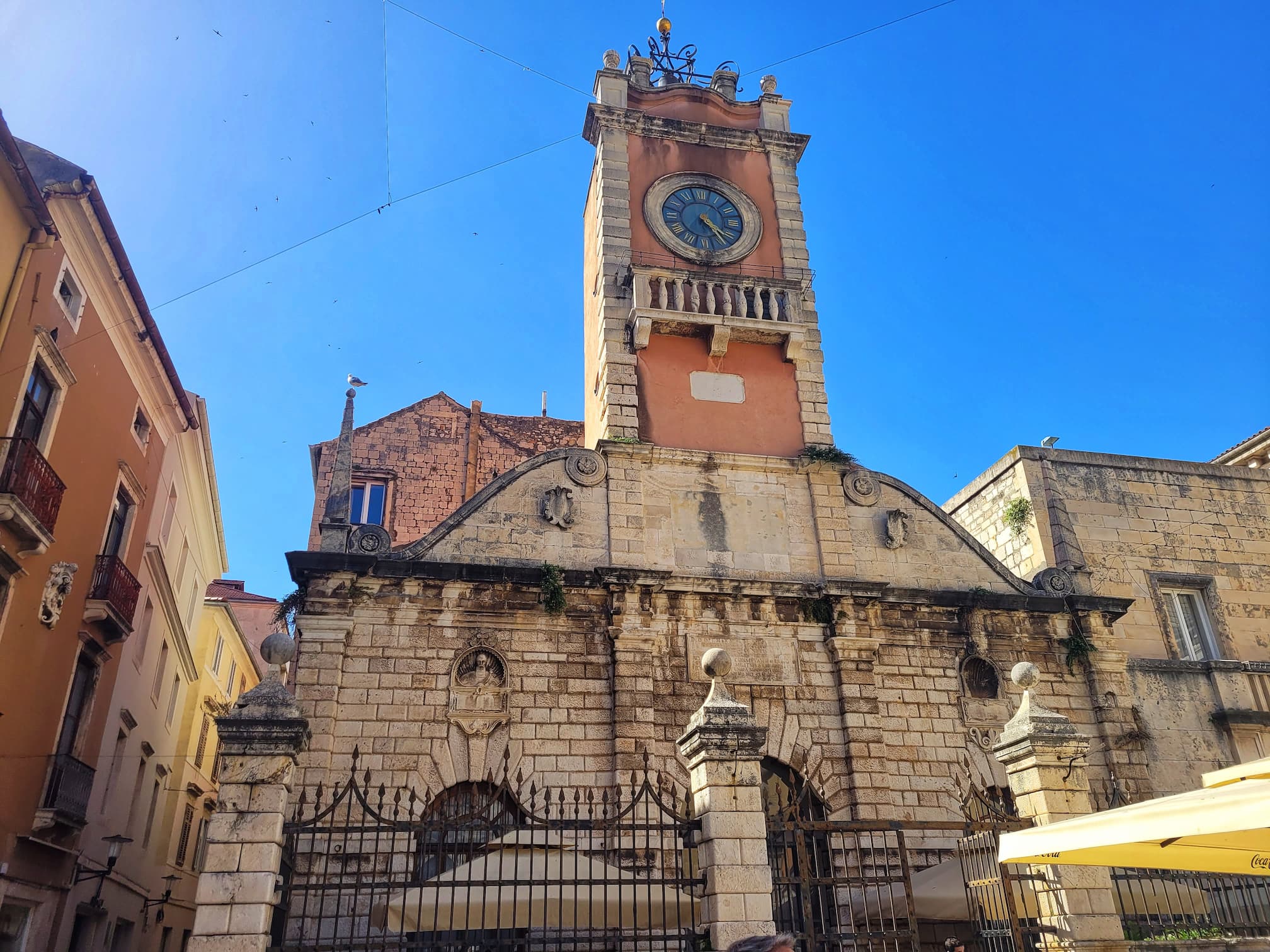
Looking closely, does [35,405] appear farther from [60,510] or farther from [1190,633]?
[1190,633]

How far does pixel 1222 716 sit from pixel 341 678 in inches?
531

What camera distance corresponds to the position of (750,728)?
8.19 m

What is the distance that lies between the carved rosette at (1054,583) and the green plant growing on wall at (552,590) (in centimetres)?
747

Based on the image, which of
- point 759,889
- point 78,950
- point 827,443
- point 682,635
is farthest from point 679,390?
point 78,950

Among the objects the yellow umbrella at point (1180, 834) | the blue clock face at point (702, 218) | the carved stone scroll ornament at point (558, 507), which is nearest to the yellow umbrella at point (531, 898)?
the yellow umbrella at point (1180, 834)

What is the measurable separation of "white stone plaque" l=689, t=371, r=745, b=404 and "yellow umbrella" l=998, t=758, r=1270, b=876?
9148 mm

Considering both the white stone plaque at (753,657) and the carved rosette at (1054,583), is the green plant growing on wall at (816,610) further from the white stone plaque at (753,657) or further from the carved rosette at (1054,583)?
the carved rosette at (1054,583)

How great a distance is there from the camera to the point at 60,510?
1225 cm

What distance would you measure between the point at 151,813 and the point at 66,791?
20.7ft

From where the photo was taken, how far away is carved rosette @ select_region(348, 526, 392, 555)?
42.2ft

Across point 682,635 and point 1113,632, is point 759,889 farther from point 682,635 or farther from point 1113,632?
point 1113,632

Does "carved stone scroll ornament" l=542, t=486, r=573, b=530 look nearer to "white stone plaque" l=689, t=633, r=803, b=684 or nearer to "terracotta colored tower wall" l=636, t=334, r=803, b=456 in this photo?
"terracotta colored tower wall" l=636, t=334, r=803, b=456

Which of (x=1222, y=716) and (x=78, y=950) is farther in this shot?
(x=1222, y=716)

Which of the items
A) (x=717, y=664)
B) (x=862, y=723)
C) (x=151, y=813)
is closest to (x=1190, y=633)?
(x=862, y=723)
